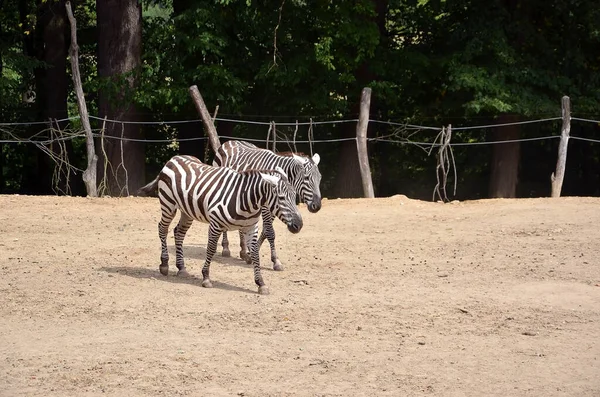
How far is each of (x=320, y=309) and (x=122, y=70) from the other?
1161cm

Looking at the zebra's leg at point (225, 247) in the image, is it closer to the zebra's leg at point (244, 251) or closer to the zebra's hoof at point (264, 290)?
the zebra's leg at point (244, 251)

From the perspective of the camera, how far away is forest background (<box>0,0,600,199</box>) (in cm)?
2056

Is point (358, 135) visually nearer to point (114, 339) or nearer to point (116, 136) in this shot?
point (116, 136)

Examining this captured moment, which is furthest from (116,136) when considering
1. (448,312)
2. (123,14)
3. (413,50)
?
(448,312)

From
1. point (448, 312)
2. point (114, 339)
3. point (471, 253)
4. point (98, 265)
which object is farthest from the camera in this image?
point (471, 253)

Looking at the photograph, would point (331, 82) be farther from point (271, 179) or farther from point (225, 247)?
point (271, 179)

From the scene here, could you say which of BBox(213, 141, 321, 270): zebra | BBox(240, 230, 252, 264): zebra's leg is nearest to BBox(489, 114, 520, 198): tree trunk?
BBox(213, 141, 321, 270): zebra

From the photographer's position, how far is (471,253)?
515 inches

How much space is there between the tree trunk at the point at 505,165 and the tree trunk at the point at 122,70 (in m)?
7.36

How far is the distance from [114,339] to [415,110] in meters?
15.6

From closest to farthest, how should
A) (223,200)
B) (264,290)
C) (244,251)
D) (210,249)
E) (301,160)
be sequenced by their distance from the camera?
(264,290) → (223,200) → (210,249) → (301,160) → (244,251)

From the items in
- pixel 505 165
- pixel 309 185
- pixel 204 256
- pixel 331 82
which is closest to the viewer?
pixel 309 185

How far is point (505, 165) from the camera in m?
21.9

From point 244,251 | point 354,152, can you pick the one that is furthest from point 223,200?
point 354,152
